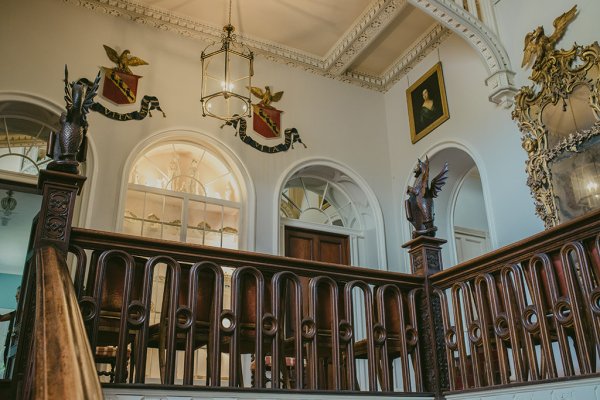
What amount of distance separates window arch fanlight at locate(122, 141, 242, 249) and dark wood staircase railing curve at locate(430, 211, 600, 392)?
395cm

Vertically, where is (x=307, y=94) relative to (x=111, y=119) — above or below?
above

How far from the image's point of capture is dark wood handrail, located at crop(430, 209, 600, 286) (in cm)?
277

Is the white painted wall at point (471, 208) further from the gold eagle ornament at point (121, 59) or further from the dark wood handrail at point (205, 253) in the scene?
the dark wood handrail at point (205, 253)

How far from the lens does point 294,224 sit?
7648 mm

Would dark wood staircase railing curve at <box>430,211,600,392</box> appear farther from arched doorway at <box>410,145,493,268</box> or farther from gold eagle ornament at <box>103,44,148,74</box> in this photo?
gold eagle ornament at <box>103,44,148,74</box>

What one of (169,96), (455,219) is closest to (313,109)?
(169,96)

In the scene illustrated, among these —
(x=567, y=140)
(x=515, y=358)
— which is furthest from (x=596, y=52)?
(x=515, y=358)

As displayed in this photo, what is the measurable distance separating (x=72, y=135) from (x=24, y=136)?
410 cm

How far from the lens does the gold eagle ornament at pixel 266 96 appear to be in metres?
7.77

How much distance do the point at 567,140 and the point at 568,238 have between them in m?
2.98

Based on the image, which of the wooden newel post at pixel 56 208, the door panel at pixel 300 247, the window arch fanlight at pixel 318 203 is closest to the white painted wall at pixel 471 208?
the window arch fanlight at pixel 318 203

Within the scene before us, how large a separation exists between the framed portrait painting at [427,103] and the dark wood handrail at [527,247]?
4.28 metres

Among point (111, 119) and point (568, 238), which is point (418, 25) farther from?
point (568, 238)

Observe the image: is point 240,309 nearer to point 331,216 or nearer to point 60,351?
point 60,351
